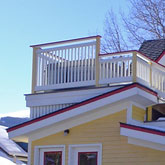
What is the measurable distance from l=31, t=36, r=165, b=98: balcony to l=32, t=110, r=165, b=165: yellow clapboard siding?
3.48 feet

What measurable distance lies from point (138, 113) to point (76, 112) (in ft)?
5.13

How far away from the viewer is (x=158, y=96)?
1426cm

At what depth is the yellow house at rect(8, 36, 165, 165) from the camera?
43.7 ft

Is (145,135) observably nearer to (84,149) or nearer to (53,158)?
(84,149)

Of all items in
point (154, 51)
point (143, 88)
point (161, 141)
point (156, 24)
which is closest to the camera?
point (161, 141)

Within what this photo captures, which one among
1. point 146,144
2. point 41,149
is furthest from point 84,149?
point 146,144

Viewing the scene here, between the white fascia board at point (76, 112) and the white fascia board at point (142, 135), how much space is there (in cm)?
84

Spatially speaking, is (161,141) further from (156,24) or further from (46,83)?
(156,24)

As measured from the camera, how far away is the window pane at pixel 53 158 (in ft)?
47.4

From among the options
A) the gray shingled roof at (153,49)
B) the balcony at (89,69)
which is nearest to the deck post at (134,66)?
the balcony at (89,69)

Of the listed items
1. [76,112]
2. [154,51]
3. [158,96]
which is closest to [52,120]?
[76,112]

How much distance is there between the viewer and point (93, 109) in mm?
13789

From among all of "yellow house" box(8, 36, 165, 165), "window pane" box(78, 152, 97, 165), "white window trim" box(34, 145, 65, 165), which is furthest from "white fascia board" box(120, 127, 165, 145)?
"white window trim" box(34, 145, 65, 165)

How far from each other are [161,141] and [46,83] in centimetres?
415
